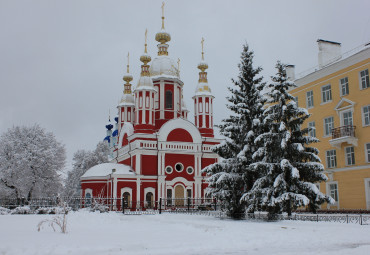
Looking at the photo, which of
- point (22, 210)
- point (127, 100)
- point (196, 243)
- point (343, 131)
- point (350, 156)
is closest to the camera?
point (196, 243)

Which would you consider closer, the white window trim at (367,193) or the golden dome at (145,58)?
the white window trim at (367,193)

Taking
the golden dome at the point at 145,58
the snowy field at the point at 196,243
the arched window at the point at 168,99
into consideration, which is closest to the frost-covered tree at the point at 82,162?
the arched window at the point at 168,99

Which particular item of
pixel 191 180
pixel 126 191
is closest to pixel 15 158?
pixel 126 191

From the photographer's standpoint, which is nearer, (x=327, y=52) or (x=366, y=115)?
(x=366, y=115)

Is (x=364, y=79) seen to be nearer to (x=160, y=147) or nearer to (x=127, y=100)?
(x=160, y=147)

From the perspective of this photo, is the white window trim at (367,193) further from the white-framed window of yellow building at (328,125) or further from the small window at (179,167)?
the small window at (179,167)

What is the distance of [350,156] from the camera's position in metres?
23.3

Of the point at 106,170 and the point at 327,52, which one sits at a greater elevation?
the point at 327,52

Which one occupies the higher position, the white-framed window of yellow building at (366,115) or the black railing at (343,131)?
the white-framed window of yellow building at (366,115)

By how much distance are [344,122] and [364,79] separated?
9.66ft

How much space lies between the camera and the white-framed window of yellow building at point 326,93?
83.2 ft

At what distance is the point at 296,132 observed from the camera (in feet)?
57.6

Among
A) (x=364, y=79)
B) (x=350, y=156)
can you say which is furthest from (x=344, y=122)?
(x=364, y=79)

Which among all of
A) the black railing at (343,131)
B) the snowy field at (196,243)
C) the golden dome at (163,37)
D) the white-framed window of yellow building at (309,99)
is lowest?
the snowy field at (196,243)
